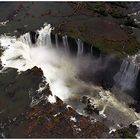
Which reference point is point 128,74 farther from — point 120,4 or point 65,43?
point 120,4

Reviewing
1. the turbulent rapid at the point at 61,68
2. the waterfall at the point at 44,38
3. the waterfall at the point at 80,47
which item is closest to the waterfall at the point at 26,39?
the turbulent rapid at the point at 61,68

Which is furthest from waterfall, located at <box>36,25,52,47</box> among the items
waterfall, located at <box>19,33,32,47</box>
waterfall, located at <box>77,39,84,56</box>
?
waterfall, located at <box>77,39,84,56</box>

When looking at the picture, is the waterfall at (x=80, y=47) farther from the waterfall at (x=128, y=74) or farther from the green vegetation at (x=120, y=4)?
the green vegetation at (x=120, y=4)

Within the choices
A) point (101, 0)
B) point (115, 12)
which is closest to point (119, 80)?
point (115, 12)

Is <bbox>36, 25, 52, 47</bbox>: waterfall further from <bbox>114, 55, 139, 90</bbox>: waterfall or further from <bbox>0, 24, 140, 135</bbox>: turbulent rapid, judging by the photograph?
<bbox>114, 55, 139, 90</bbox>: waterfall

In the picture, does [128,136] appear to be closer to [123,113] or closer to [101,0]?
[123,113]

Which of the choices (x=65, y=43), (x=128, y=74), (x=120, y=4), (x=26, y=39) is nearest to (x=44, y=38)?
(x=26, y=39)
